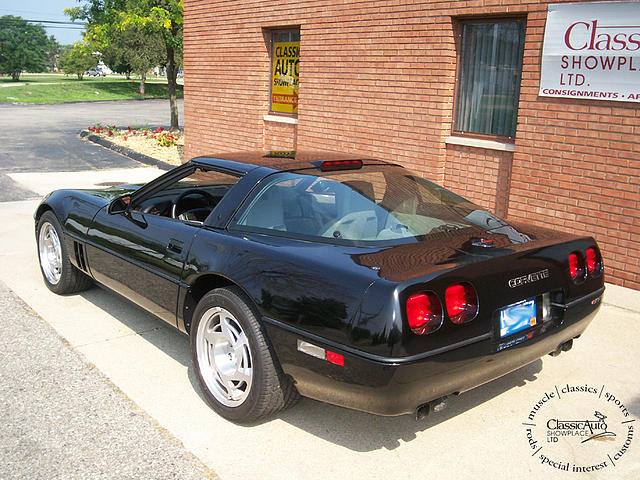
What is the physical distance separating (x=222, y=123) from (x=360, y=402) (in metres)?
9.46

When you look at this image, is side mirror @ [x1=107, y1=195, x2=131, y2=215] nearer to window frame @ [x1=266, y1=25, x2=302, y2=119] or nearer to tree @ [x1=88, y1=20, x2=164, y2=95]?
window frame @ [x1=266, y1=25, x2=302, y2=119]

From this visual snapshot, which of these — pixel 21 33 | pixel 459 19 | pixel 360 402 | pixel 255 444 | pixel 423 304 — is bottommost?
pixel 255 444

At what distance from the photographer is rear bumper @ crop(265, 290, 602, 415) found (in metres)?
2.90

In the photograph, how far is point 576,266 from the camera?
374 centimetres

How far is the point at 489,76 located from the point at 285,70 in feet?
13.0

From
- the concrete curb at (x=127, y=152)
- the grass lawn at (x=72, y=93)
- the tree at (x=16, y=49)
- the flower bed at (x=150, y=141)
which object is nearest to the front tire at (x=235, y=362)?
the concrete curb at (x=127, y=152)

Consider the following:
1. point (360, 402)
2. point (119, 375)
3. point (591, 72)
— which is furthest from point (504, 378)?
point (591, 72)

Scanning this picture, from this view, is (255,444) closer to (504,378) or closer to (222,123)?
(504,378)

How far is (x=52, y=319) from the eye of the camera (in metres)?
5.13

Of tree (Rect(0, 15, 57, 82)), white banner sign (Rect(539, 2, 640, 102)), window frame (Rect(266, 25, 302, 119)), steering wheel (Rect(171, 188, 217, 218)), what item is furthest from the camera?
tree (Rect(0, 15, 57, 82))

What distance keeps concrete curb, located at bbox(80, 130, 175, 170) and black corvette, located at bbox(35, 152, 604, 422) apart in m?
9.85

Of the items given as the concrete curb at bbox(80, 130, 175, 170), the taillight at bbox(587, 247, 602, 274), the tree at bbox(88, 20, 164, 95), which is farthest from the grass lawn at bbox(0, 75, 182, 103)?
the taillight at bbox(587, 247, 602, 274)

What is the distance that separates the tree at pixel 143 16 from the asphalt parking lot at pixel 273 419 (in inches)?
524

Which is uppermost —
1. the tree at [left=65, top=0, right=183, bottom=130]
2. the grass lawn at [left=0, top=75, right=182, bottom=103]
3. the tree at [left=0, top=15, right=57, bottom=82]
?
the tree at [left=0, top=15, right=57, bottom=82]
